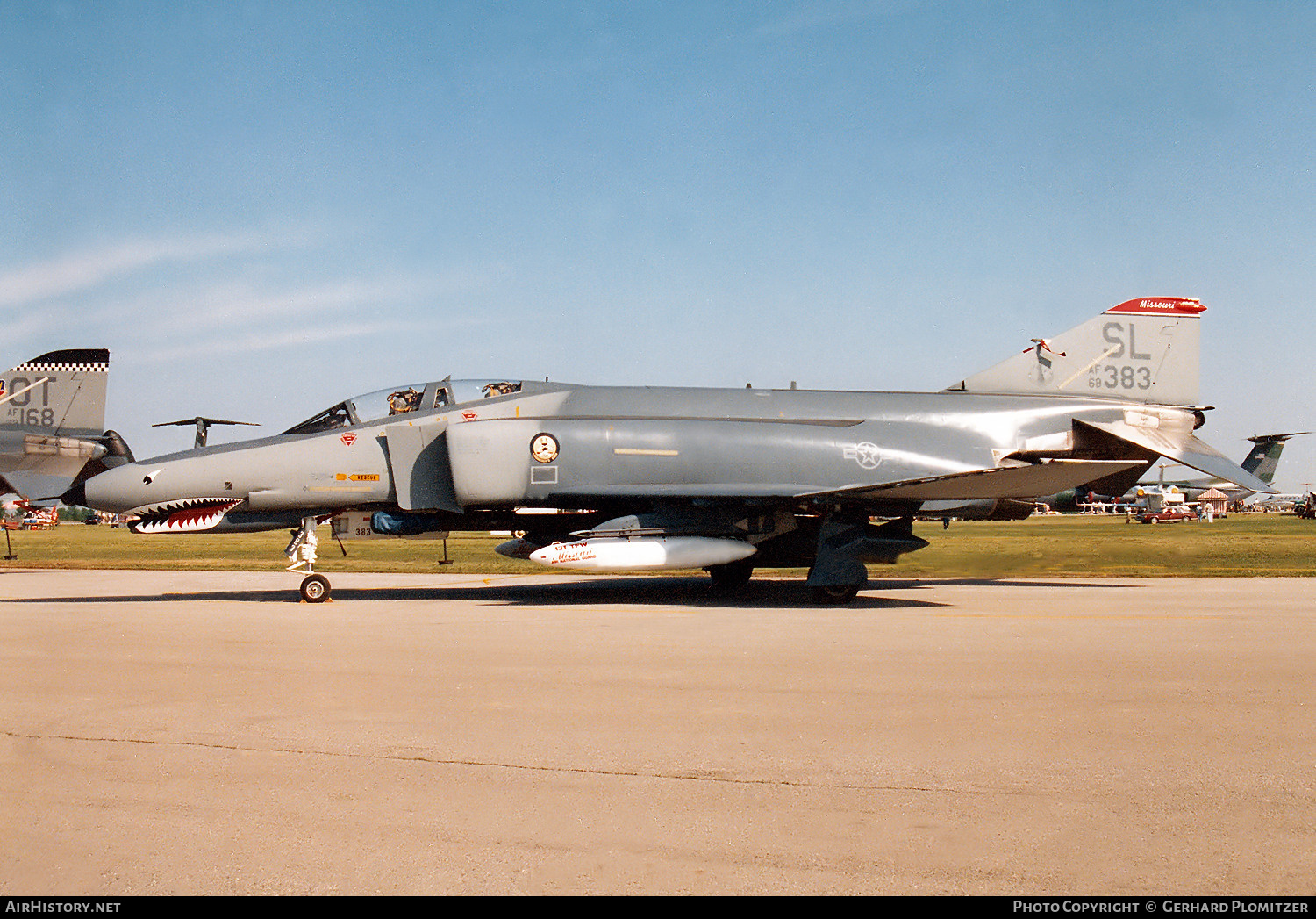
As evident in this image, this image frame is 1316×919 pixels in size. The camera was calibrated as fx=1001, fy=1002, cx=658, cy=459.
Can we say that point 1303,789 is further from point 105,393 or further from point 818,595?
point 105,393

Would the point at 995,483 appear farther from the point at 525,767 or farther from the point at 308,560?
the point at 525,767

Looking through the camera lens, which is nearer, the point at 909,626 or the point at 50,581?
the point at 909,626

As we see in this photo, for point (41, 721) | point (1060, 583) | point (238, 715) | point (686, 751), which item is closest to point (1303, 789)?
point (686, 751)

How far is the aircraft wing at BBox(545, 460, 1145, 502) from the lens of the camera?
12523 millimetres

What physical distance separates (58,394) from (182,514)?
14.1 meters

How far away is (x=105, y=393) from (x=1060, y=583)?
Answer: 72.5ft

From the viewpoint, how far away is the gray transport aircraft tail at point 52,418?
23.6m

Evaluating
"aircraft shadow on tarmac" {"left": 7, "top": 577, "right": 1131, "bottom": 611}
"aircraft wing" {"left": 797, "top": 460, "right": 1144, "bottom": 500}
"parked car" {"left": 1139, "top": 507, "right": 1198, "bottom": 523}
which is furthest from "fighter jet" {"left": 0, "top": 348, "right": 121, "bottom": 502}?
"parked car" {"left": 1139, "top": 507, "right": 1198, "bottom": 523}

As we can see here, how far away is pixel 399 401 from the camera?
45.9 feet

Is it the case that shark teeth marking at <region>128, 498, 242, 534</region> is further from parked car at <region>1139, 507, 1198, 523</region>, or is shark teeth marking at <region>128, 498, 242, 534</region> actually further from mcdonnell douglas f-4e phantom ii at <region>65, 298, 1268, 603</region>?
parked car at <region>1139, 507, 1198, 523</region>

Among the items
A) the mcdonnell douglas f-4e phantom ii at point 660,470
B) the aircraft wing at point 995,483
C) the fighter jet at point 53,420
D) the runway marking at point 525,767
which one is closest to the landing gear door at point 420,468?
the mcdonnell douglas f-4e phantom ii at point 660,470

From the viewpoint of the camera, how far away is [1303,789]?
13.9ft
